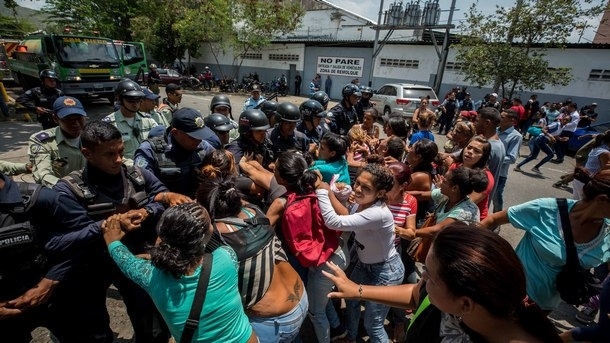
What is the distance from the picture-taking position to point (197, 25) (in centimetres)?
2262

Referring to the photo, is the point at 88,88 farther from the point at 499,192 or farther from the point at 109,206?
the point at 499,192

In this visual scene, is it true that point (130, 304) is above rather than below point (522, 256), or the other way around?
below

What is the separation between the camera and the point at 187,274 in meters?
1.44

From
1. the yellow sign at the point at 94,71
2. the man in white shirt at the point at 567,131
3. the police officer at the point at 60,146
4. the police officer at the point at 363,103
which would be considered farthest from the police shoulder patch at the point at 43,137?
the man in white shirt at the point at 567,131

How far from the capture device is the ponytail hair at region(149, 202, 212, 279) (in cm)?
140

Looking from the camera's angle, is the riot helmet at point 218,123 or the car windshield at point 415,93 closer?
the riot helmet at point 218,123

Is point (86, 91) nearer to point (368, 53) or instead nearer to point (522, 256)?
point (522, 256)

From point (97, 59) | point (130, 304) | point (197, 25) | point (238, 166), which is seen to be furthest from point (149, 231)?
point (197, 25)

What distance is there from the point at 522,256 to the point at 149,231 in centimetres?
275

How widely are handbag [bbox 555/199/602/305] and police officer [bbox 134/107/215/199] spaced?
269 centimetres

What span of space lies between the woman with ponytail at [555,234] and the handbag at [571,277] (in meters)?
0.02

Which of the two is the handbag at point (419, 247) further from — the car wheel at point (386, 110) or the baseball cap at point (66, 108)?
the car wheel at point (386, 110)

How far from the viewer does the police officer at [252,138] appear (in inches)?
135

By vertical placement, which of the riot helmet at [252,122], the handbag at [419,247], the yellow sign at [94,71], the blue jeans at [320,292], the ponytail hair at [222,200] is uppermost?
the riot helmet at [252,122]
